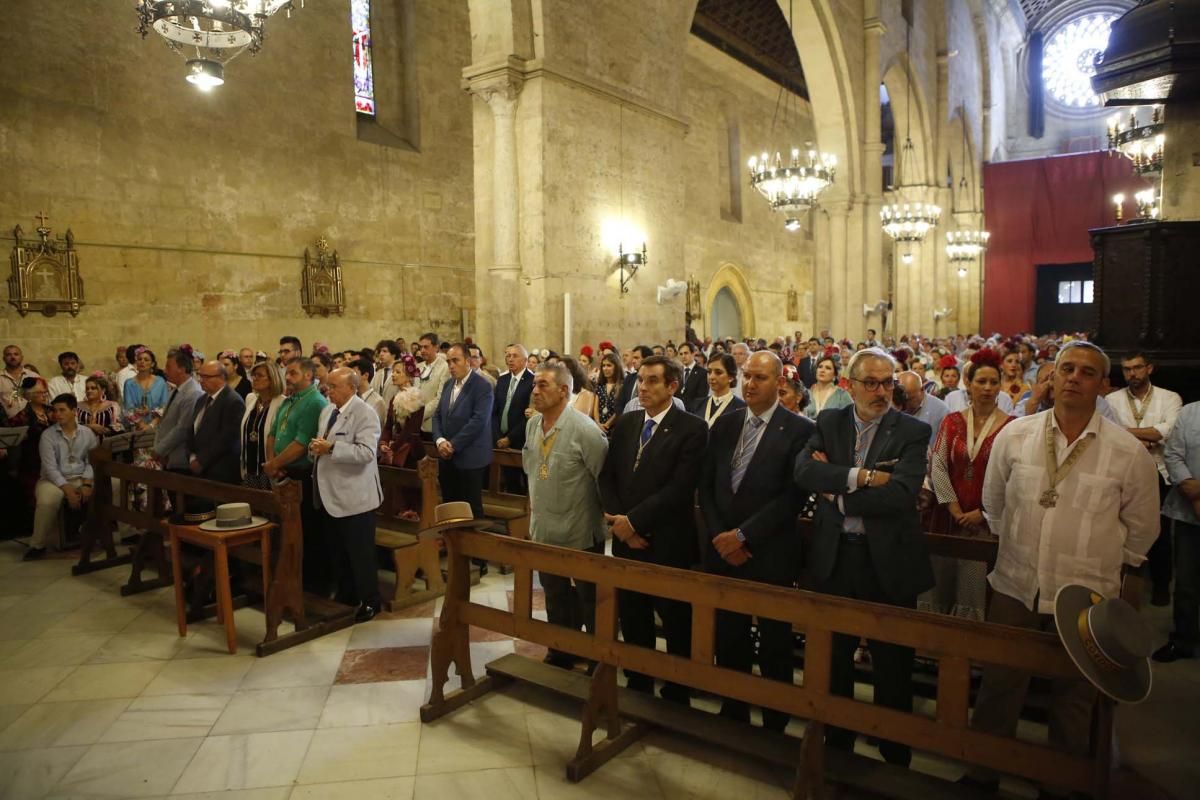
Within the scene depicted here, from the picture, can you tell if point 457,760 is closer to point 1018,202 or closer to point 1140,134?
point 1140,134

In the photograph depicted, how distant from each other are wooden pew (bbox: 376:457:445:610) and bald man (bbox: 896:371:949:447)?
3149 mm

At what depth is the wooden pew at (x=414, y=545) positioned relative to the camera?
16.7 feet

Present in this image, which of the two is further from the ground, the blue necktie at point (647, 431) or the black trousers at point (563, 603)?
the blue necktie at point (647, 431)

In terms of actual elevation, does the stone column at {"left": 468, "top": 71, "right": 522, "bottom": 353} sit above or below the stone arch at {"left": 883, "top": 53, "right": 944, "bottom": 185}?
below

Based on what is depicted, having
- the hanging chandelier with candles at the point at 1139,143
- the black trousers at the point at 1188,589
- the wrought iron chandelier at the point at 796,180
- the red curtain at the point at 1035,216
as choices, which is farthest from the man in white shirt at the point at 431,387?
Answer: the red curtain at the point at 1035,216

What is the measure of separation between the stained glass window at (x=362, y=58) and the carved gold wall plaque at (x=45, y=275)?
5.91 m

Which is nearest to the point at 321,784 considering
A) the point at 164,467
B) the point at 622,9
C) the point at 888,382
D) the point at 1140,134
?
the point at 888,382

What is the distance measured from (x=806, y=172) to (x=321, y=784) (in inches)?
487

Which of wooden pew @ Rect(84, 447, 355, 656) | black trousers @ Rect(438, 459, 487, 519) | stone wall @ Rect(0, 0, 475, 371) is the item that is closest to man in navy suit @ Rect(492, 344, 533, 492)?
black trousers @ Rect(438, 459, 487, 519)

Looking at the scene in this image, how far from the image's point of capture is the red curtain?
79.4 feet

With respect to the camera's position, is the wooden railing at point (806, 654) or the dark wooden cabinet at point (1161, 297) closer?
the wooden railing at point (806, 654)

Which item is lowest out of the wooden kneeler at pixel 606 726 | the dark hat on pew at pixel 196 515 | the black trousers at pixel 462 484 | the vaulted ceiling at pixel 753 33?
the wooden kneeler at pixel 606 726

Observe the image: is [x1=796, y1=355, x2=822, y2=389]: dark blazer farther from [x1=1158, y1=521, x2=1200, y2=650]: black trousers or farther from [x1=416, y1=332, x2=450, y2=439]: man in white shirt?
[x1=1158, y1=521, x2=1200, y2=650]: black trousers

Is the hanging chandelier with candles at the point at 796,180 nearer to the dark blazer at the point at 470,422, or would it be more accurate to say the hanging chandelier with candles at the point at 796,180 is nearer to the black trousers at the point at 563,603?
the dark blazer at the point at 470,422
